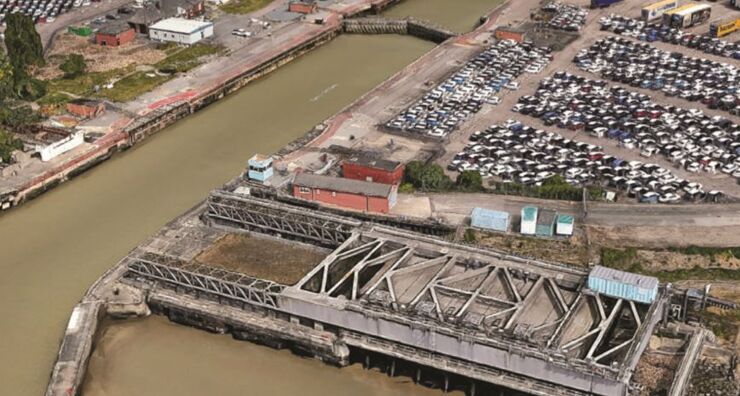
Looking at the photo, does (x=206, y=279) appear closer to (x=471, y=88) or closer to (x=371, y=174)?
(x=371, y=174)

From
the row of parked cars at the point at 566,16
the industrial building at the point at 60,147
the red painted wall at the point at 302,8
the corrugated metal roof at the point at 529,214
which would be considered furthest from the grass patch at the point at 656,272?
the red painted wall at the point at 302,8

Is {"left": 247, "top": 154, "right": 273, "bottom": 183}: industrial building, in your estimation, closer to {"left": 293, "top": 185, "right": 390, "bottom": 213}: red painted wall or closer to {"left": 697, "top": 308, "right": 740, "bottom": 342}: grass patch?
{"left": 293, "top": 185, "right": 390, "bottom": 213}: red painted wall

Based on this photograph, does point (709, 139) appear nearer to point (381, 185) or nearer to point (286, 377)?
point (381, 185)

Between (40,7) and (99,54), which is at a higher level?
(40,7)

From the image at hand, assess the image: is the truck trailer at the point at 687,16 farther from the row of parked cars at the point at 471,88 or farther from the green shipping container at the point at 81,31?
the green shipping container at the point at 81,31

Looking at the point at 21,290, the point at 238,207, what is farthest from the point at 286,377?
the point at 21,290

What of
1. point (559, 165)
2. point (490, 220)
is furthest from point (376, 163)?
point (559, 165)
